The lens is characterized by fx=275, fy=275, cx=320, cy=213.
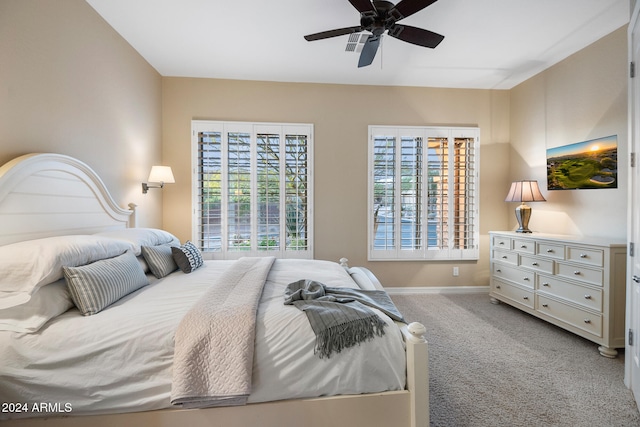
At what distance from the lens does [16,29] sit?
1740 millimetres

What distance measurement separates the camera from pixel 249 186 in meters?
3.68

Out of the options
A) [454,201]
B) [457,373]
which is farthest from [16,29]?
[454,201]

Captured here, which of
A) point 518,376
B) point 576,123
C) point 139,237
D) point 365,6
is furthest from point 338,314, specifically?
point 576,123

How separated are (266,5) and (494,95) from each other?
11.1 ft

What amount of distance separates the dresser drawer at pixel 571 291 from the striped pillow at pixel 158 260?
3637mm

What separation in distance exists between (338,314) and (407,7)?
2046 millimetres

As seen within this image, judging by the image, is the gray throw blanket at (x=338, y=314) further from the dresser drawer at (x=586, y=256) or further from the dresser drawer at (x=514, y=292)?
the dresser drawer at (x=514, y=292)

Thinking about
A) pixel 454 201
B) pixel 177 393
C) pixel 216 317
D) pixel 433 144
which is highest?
pixel 433 144

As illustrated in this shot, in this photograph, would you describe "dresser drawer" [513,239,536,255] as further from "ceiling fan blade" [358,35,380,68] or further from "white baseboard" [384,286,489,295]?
"ceiling fan blade" [358,35,380,68]

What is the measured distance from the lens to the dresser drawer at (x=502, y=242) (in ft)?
11.0

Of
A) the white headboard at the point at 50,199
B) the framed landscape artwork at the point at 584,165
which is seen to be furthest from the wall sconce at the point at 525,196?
the white headboard at the point at 50,199

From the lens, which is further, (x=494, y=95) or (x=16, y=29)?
(x=494, y=95)

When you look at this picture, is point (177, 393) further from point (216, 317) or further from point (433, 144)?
point (433, 144)

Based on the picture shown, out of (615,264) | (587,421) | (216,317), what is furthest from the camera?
(615,264)
